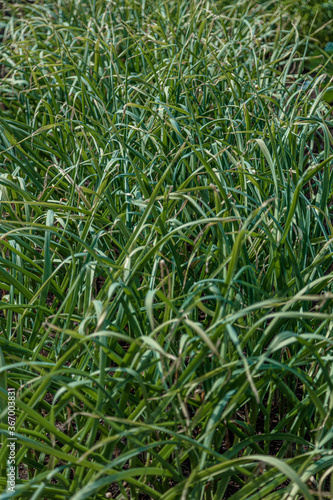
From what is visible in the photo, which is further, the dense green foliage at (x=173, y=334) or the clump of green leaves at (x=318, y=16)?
the clump of green leaves at (x=318, y=16)

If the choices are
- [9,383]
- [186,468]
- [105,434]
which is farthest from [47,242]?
[186,468]

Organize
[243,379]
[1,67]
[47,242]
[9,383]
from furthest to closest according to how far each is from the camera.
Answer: [1,67]
[47,242]
[9,383]
[243,379]

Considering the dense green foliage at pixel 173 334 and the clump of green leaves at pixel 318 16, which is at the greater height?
the clump of green leaves at pixel 318 16

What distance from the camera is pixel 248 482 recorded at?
1.03 meters

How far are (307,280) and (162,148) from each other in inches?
26.9

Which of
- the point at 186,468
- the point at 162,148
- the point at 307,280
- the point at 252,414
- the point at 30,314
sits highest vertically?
the point at 162,148

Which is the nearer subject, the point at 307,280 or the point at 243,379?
the point at 243,379

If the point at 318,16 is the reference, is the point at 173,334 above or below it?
below

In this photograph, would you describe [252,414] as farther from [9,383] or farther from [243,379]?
[9,383]

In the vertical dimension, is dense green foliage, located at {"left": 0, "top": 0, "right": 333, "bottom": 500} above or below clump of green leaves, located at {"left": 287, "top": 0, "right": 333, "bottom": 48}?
below

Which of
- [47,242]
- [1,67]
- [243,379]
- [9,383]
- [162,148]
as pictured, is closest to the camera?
[243,379]

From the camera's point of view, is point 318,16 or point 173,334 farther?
point 318,16

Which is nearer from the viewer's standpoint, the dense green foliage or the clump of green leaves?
the dense green foliage

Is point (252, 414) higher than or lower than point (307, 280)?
lower
